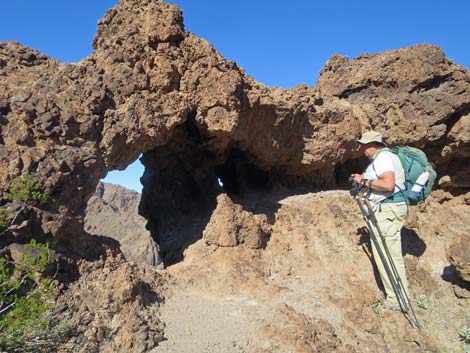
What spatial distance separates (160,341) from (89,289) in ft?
3.29

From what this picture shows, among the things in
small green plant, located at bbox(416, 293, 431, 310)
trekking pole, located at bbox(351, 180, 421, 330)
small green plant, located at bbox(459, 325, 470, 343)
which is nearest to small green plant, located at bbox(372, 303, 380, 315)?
trekking pole, located at bbox(351, 180, 421, 330)

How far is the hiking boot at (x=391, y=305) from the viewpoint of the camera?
530 centimetres

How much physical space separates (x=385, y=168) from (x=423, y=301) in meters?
2.33

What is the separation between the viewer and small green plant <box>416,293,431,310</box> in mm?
5703

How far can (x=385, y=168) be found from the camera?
5047 mm

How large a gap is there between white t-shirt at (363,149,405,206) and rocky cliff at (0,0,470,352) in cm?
152

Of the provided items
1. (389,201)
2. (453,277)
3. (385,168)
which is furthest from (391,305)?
(385,168)

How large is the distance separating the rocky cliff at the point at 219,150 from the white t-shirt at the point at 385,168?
1521 mm

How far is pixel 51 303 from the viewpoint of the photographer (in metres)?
3.78

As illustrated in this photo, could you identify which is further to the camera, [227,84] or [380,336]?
[227,84]

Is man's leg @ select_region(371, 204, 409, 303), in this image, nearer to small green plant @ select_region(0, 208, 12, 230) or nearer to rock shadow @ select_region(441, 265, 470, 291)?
rock shadow @ select_region(441, 265, 470, 291)

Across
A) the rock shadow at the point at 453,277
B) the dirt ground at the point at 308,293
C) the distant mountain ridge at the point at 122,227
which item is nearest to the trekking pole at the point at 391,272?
the dirt ground at the point at 308,293

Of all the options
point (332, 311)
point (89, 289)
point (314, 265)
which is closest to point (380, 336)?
point (332, 311)

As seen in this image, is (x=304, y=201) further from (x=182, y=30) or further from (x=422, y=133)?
(x=182, y=30)
